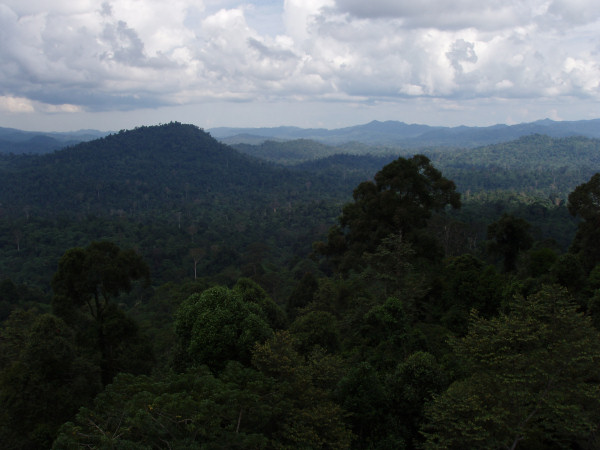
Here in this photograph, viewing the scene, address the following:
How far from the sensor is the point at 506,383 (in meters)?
7.46

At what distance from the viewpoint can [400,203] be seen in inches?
792

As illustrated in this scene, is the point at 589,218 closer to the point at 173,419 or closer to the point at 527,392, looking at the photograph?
the point at 527,392

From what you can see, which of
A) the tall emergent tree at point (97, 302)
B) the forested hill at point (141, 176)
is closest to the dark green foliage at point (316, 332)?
the tall emergent tree at point (97, 302)

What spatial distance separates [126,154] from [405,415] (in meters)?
143

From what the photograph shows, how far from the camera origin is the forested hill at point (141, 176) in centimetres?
9638

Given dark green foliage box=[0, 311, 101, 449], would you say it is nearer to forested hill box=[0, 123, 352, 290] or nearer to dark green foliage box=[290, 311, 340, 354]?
dark green foliage box=[290, 311, 340, 354]

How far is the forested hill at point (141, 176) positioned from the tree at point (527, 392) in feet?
299

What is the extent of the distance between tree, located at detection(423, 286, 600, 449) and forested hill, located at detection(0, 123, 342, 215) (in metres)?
91.1

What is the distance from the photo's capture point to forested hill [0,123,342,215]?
316ft

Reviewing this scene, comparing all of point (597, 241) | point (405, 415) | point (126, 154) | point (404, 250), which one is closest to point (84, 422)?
point (405, 415)

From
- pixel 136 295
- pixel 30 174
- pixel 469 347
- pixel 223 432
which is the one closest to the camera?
pixel 223 432

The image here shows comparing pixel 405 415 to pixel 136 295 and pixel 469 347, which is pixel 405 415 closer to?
pixel 469 347

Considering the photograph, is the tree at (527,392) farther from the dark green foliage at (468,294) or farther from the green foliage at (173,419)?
the dark green foliage at (468,294)

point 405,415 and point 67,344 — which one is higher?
point 67,344
